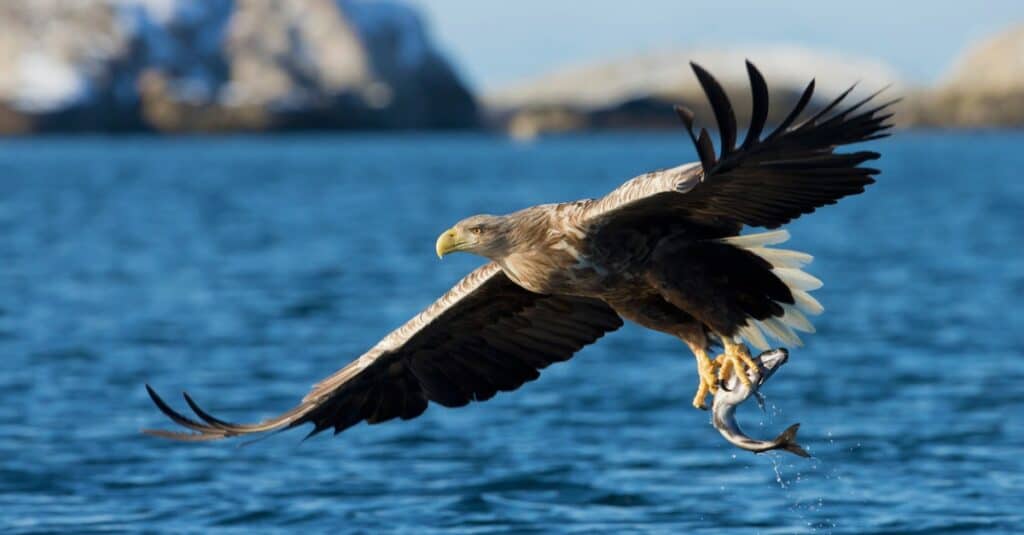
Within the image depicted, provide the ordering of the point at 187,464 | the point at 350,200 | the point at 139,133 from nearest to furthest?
the point at 187,464 < the point at 350,200 < the point at 139,133

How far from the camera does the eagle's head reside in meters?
7.70

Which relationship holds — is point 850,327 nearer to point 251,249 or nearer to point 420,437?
point 420,437

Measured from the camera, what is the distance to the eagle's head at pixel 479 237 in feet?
25.3

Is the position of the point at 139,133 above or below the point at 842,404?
above

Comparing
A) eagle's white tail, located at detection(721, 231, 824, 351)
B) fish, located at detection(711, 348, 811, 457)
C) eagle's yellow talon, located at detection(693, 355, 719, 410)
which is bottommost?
fish, located at detection(711, 348, 811, 457)

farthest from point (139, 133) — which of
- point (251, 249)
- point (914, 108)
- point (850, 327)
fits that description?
point (850, 327)

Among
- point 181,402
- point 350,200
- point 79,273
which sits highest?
point 350,200

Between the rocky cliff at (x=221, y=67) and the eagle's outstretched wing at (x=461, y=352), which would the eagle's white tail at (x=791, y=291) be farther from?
the rocky cliff at (x=221, y=67)

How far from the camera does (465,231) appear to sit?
A: 7727 mm

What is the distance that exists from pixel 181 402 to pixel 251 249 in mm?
15915

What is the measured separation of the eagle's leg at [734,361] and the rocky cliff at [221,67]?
108 m

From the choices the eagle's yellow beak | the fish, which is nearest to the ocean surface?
the fish

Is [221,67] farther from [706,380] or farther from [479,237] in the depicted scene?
[706,380]

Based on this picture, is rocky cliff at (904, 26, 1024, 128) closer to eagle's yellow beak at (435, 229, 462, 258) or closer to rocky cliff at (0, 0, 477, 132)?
rocky cliff at (0, 0, 477, 132)
